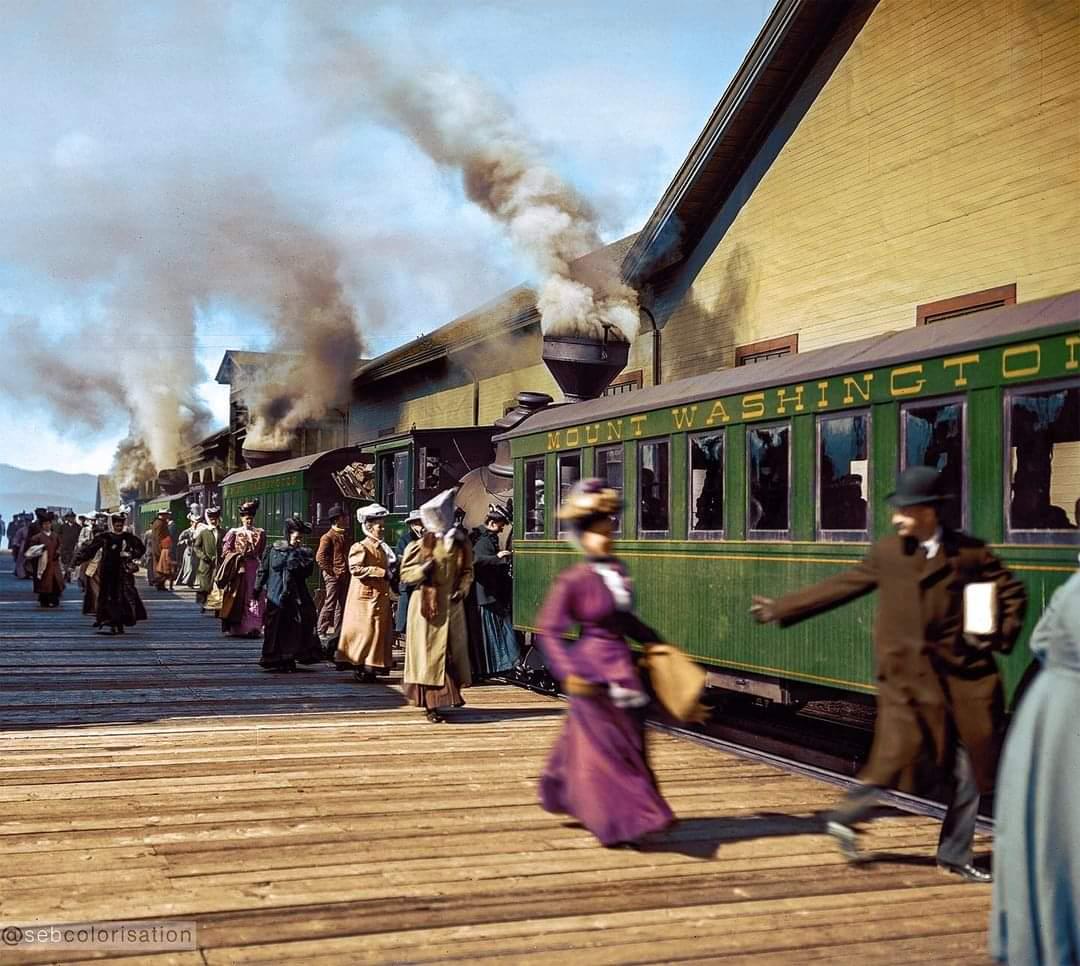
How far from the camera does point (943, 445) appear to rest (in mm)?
8742

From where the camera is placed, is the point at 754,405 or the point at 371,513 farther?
the point at 371,513

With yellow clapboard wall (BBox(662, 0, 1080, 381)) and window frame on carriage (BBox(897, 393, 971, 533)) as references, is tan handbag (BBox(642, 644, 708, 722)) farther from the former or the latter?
yellow clapboard wall (BBox(662, 0, 1080, 381))

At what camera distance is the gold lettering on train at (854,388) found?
30.9 feet

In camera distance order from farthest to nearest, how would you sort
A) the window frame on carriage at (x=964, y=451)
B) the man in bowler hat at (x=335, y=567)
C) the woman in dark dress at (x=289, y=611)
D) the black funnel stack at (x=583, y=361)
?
the black funnel stack at (x=583, y=361) < the man in bowler hat at (x=335, y=567) < the woman in dark dress at (x=289, y=611) < the window frame on carriage at (x=964, y=451)

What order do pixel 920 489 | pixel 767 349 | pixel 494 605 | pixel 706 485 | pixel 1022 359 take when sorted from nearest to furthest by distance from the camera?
1. pixel 920 489
2. pixel 1022 359
3. pixel 706 485
4. pixel 494 605
5. pixel 767 349

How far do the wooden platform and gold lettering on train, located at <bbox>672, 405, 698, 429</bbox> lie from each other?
2521 mm

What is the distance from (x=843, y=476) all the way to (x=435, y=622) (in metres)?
3.71

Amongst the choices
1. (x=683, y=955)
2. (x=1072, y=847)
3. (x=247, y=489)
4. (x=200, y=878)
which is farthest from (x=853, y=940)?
(x=247, y=489)

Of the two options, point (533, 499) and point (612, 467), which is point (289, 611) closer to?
point (533, 499)

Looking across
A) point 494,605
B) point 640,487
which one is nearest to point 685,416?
point 640,487

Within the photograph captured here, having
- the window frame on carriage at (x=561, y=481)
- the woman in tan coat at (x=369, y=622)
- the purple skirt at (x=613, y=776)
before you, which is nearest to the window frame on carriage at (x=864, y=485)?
the purple skirt at (x=613, y=776)

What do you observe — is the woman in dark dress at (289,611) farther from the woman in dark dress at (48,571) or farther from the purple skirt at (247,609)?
the woman in dark dress at (48,571)

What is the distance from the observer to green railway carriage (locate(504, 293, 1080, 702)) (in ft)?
26.1

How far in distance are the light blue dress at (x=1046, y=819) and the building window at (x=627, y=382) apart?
53.7 feet
